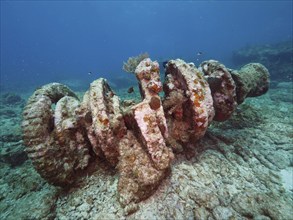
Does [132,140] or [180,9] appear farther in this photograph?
[180,9]

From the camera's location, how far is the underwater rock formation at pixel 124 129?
11.4 feet

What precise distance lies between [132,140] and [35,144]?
66.7 inches

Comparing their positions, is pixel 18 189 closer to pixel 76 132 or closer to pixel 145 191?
pixel 76 132

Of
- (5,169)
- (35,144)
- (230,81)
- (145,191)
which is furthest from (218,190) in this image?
(5,169)

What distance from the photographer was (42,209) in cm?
346

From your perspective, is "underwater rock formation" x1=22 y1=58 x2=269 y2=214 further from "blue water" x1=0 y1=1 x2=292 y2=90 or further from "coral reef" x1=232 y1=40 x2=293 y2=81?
"blue water" x1=0 y1=1 x2=292 y2=90

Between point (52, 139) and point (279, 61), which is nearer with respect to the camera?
point (52, 139)

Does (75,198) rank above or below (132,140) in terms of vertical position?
below

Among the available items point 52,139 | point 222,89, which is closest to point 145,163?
point 52,139

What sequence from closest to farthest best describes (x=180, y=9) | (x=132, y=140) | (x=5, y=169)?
(x=132, y=140) → (x=5, y=169) → (x=180, y=9)

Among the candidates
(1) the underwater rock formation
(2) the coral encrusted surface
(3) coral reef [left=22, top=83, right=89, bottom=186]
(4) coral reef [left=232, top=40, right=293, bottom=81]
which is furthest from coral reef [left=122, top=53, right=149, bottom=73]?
(4) coral reef [left=232, top=40, right=293, bottom=81]

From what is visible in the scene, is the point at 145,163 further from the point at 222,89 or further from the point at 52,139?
the point at 222,89

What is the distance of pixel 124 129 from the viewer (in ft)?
13.1

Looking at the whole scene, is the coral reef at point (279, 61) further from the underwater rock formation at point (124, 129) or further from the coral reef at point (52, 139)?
the coral reef at point (52, 139)
